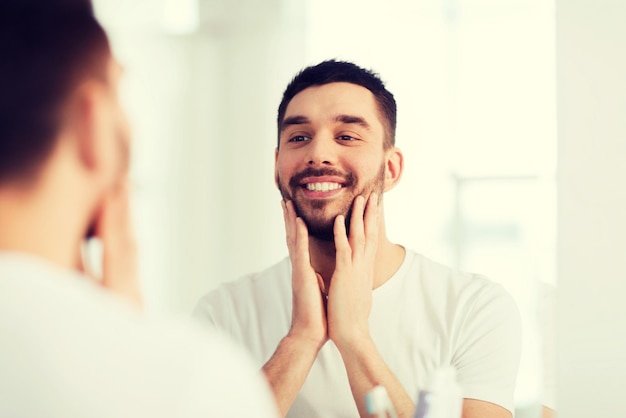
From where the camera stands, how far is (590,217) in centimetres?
157

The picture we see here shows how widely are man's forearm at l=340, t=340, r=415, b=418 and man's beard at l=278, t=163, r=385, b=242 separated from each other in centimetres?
22

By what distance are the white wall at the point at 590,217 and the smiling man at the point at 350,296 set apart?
177mm

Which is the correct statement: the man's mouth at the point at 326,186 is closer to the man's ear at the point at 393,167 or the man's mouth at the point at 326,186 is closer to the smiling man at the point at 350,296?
the smiling man at the point at 350,296

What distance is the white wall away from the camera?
1557 millimetres

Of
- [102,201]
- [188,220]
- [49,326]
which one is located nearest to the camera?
[49,326]

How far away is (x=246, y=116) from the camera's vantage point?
1538mm

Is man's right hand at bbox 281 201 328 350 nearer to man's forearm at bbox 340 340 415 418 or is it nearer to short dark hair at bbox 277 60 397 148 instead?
man's forearm at bbox 340 340 415 418

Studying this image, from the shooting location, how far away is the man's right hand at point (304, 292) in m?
1.38

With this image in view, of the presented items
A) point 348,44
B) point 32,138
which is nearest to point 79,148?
point 32,138

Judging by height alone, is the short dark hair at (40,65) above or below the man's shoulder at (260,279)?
above

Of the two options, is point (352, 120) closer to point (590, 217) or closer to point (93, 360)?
point (590, 217)

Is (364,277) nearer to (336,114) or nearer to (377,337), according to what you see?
(377,337)

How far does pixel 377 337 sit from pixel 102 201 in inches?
29.8

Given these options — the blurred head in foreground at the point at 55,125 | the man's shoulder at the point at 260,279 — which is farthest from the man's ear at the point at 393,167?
the blurred head in foreground at the point at 55,125
